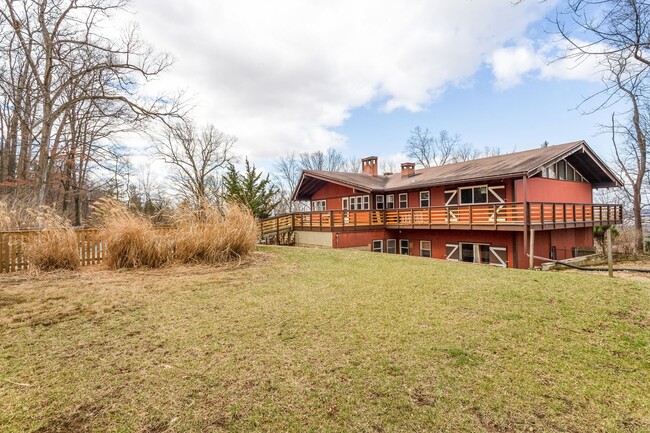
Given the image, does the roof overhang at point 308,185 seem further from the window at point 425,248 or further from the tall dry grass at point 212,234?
the tall dry grass at point 212,234

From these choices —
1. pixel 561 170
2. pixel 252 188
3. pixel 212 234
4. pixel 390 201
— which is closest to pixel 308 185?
pixel 252 188

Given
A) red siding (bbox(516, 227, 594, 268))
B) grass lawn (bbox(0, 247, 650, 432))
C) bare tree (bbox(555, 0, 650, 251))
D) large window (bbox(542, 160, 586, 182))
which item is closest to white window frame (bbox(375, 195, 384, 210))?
red siding (bbox(516, 227, 594, 268))

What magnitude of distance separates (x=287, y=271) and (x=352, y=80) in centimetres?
1239

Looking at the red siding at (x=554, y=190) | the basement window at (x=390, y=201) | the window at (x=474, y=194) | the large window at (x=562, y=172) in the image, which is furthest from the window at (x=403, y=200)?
the large window at (x=562, y=172)

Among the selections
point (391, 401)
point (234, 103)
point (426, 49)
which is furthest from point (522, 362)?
point (234, 103)

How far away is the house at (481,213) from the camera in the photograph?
41.1ft

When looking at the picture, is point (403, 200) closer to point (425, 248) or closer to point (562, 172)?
point (425, 248)

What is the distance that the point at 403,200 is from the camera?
58.5 feet

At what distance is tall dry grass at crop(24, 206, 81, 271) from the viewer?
6.71 metres

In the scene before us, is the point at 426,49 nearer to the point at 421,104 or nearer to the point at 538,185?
the point at 538,185

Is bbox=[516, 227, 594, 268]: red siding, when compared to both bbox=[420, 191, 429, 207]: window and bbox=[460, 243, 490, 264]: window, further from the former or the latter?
bbox=[420, 191, 429, 207]: window

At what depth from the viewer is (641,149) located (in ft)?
57.9

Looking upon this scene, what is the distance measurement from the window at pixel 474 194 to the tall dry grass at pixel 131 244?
1316 cm

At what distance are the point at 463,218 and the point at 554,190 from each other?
5.03m
